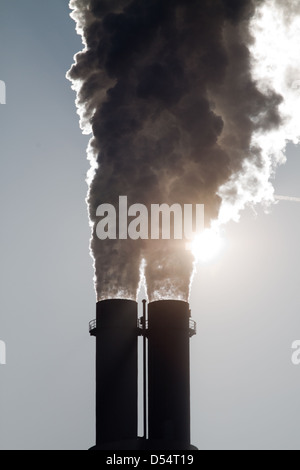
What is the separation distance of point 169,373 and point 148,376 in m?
2.08

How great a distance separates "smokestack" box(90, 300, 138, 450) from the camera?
103562 mm

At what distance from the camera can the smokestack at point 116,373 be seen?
4077 inches

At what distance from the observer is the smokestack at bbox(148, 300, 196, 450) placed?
103m

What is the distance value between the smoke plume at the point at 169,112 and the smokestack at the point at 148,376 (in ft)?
6.80

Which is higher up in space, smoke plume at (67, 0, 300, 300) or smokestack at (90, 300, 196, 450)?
smoke plume at (67, 0, 300, 300)

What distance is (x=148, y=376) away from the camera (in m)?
105

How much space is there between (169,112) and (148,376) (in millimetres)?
19471

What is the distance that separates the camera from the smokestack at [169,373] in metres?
103

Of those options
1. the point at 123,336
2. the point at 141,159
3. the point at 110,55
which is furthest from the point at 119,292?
the point at 110,55

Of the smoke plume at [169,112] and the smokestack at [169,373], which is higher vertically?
Result: the smoke plume at [169,112]

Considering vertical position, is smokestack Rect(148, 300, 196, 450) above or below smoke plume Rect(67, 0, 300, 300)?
below

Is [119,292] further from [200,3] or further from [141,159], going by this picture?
[200,3]

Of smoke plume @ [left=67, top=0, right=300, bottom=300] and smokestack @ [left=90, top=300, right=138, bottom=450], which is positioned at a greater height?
smoke plume @ [left=67, top=0, right=300, bottom=300]

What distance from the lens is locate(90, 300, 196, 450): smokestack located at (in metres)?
103
